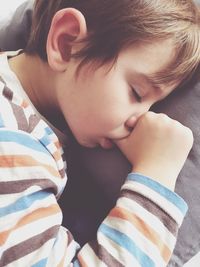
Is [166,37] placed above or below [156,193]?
above

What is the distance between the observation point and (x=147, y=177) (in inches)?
27.2

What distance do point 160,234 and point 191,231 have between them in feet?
0.27

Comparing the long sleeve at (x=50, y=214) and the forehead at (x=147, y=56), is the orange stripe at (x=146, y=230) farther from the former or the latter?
the forehead at (x=147, y=56)

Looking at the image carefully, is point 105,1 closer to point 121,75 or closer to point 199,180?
point 121,75

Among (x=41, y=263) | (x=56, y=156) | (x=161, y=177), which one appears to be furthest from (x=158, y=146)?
(x=41, y=263)

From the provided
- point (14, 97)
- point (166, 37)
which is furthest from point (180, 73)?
point (14, 97)

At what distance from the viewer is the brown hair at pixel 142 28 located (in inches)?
27.5

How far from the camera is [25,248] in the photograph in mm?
584

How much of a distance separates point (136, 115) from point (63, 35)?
179 mm

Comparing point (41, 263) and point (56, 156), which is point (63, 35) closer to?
point (56, 156)

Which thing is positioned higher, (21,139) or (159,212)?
(21,139)

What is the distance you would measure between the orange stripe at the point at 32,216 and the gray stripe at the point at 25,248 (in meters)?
0.02

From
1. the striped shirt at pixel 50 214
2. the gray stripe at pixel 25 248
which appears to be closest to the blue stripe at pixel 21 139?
the striped shirt at pixel 50 214

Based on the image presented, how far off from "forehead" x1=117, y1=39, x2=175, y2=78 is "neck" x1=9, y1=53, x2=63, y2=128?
0.51 feet
